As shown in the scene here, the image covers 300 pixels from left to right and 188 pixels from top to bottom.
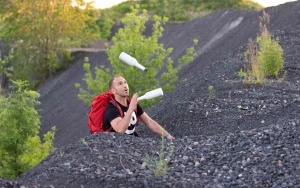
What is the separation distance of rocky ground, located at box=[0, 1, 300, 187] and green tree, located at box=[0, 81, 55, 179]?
7.51ft

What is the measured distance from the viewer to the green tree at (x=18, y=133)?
595 inches

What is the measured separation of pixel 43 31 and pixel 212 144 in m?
32.2

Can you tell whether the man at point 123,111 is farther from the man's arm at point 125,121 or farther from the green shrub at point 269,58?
the green shrub at point 269,58

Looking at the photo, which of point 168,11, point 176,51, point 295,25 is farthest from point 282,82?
point 168,11

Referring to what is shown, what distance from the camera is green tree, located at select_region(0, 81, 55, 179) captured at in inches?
595

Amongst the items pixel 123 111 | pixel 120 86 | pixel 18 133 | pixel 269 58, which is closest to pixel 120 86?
pixel 120 86

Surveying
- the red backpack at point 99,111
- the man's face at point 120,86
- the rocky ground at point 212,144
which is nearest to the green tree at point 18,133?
the rocky ground at point 212,144

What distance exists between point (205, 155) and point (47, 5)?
105 ft

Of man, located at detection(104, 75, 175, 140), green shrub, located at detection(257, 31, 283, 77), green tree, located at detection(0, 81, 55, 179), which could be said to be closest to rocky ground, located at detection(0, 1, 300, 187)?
green shrub, located at detection(257, 31, 283, 77)

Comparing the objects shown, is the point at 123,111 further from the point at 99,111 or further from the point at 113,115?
the point at 99,111

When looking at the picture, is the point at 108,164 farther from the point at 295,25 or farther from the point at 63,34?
the point at 63,34

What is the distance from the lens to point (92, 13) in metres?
43.5

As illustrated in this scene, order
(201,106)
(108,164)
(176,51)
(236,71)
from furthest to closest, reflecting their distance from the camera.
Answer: (176,51)
(236,71)
(201,106)
(108,164)

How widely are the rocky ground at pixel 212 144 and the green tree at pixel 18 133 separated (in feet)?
7.51
